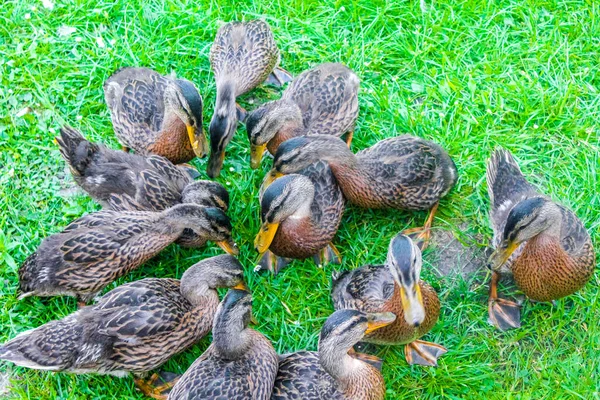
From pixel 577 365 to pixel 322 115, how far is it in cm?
262

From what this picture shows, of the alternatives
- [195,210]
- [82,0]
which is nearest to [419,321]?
[195,210]

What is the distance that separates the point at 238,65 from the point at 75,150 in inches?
60.6

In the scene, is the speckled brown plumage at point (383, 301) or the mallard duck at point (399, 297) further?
the speckled brown plumage at point (383, 301)

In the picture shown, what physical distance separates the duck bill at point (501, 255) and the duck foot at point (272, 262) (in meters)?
1.50

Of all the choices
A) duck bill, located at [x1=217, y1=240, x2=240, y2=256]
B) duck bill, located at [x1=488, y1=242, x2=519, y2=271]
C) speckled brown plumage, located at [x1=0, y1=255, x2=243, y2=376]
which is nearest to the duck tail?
speckled brown plumage, located at [x1=0, y1=255, x2=243, y2=376]

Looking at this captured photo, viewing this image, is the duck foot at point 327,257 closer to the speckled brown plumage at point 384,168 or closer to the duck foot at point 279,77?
the speckled brown plumage at point 384,168

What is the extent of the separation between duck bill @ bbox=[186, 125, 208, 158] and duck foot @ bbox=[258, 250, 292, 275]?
973 mm

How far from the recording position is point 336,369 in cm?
402

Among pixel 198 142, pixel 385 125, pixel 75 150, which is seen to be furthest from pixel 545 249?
pixel 75 150

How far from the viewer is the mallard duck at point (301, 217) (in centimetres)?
455

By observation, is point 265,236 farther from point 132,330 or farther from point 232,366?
point 132,330

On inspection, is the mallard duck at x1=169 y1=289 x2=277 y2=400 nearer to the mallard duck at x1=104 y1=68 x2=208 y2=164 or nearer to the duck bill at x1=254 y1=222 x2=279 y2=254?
the duck bill at x1=254 y1=222 x2=279 y2=254

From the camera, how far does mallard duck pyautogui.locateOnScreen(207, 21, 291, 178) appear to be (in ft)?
17.2

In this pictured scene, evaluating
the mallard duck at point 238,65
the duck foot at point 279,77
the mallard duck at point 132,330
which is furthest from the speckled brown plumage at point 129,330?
the duck foot at point 279,77
